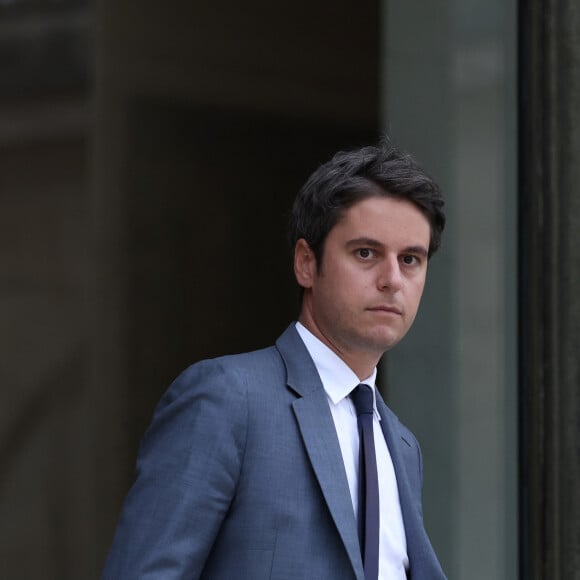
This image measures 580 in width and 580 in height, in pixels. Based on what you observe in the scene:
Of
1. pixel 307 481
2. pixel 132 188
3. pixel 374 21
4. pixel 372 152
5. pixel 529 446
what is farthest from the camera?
pixel 374 21

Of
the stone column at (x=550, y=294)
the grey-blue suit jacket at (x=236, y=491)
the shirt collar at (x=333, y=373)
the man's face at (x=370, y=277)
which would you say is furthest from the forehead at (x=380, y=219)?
the stone column at (x=550, y=294)

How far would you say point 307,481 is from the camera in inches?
104

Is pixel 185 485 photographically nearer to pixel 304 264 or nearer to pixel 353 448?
pixel 353 448

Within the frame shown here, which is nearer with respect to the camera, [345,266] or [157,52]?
[345,266]

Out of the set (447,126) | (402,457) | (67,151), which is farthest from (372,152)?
(67,151)

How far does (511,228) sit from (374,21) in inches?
168

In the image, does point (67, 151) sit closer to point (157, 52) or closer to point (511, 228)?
point (157, 52)

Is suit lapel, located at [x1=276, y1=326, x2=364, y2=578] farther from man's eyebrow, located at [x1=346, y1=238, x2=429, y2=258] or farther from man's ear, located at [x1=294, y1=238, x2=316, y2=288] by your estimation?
man's eyebrow, located at [x1=346, y1=238, x2=429, y2=258]

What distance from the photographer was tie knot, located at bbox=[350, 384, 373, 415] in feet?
9.27

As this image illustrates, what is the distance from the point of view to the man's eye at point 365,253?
2.79 meters

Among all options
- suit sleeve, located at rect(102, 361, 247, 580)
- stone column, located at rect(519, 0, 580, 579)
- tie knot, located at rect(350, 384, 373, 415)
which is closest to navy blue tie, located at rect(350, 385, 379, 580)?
tie knot, located at rect(350, 384, 373, 415)

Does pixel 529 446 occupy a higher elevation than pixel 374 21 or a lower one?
lower

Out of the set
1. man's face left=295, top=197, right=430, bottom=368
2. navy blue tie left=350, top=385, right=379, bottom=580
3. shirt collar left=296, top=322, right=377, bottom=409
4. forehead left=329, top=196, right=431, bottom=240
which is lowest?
navy blue tie left=350, top=385, right=379, bottom=580

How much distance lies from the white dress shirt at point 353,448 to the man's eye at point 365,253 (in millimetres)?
209
